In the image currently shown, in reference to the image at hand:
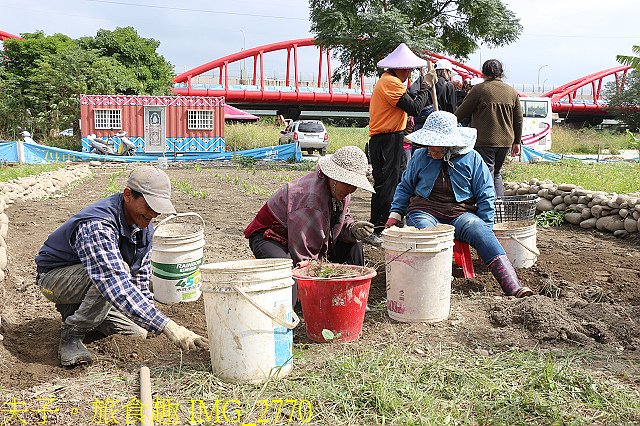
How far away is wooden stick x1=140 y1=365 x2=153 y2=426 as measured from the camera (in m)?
2.41

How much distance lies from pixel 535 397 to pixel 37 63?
27495 mm

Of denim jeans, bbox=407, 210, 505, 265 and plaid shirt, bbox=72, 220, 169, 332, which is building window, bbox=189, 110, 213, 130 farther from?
plaid shirt, bbox=72, 220, 169, 332

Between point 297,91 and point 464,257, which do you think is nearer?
point 464,257

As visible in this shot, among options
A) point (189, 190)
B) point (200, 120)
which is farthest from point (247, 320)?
point (200, 120)

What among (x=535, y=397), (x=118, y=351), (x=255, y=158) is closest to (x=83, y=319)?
(x=118, y=351)

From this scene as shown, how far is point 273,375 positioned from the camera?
284 cm

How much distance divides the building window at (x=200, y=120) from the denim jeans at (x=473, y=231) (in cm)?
2258

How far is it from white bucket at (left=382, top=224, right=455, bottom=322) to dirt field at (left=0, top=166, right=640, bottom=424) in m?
0.09

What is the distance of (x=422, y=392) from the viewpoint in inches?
104

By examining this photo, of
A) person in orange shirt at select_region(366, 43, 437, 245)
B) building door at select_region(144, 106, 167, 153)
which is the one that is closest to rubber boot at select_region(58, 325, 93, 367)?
person in orange shirt at select_region(366, 43, 437, 245)

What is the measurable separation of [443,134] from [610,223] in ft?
11.3

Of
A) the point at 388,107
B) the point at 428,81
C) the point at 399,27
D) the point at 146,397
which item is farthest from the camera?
the point at 399,27

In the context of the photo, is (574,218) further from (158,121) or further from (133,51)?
(133,51)

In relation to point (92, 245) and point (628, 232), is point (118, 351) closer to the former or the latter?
point (92, 245)
